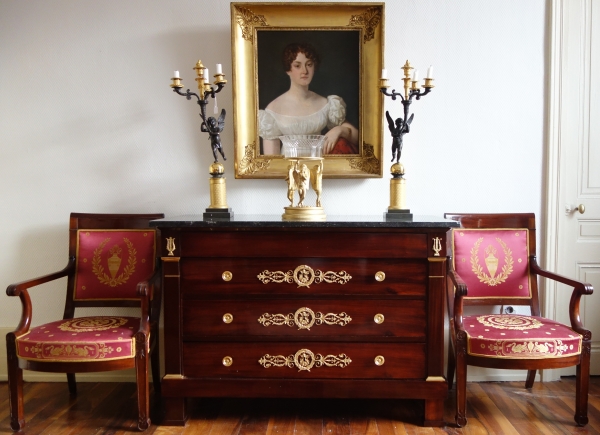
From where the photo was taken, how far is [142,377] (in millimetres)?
2422

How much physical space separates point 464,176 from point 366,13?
1208 millimetres

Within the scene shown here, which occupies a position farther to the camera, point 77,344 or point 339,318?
point 339,318

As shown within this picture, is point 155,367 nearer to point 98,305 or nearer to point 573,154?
point 98,305

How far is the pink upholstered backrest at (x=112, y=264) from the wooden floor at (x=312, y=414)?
0.65 metres

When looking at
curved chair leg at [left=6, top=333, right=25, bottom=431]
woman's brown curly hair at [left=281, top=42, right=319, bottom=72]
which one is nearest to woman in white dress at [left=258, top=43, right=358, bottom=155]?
woman's brown curly hair at [left=281, top=42, right=319, bottom=72]

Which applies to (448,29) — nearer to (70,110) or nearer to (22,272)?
(70,110)

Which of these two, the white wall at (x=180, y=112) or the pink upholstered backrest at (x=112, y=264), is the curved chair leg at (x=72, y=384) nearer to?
the pink upholstered backrest at (x=112, y=264)

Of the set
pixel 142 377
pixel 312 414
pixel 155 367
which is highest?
pixel 142 377

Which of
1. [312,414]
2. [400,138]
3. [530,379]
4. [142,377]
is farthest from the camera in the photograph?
[530,379]

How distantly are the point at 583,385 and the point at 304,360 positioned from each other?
1.44 m

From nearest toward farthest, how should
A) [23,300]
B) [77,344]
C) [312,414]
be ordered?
[77,344], [23,300], [312,414]

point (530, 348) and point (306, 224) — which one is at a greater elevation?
point (306, 224)

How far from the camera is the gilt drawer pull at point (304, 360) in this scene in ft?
8.21

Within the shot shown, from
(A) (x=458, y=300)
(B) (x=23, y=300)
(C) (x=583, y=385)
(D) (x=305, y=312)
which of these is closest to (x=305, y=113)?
(D) (x=305, y=312)
